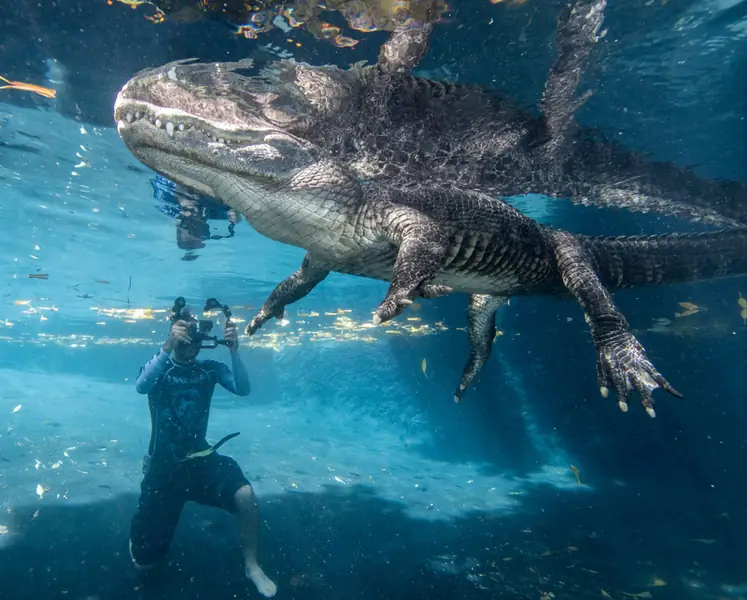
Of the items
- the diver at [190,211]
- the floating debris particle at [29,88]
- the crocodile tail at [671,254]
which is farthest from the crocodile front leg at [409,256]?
the floating debris particle at [29,88]

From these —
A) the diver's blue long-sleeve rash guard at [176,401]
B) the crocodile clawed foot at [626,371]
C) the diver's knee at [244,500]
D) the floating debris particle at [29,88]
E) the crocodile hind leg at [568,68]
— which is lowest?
the diver's knee at [244,500]

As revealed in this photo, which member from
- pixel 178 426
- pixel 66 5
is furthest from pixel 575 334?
pixel 66 5

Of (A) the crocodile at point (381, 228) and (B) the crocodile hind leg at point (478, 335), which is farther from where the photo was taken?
(B) the crocodile hind leg at point (478, 335)

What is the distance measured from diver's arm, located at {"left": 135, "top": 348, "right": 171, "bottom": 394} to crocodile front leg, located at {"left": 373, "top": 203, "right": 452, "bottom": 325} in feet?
16.3

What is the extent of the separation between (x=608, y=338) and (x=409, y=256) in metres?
2.65

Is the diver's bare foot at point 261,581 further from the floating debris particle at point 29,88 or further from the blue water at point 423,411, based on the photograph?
the floating debris particle at point 29,88

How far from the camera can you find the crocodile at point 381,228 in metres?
3.83

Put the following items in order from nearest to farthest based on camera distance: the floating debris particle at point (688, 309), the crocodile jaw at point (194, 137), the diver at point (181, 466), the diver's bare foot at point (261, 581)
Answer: the crocodile jaw at point (194, 137) → the diver's bare foot at point (261, 581) → the diver at point (181, 466) → the floating debris particle at point (688, 309)

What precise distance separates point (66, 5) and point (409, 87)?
15.2ft

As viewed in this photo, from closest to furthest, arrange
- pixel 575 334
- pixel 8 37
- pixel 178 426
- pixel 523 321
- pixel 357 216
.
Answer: pixel 357 216 < pixel 8 37 < pixel 178 426 < pixel 575 334 < pixel 523 321

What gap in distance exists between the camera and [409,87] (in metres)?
6.53

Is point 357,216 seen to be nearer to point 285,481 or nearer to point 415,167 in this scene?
point 415,167

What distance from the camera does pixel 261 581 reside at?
6.68 meters

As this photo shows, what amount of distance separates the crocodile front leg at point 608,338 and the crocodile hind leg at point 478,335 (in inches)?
70.9
